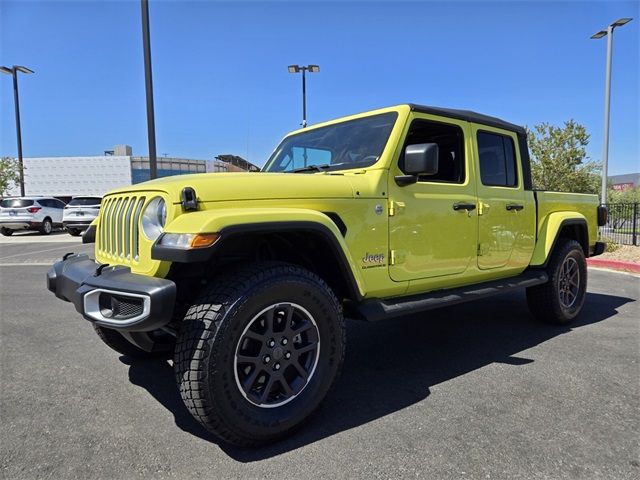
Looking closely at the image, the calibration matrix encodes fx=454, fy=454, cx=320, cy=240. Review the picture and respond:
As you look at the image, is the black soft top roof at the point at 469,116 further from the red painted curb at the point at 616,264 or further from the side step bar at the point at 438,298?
the red painted curb at the point at 616,264

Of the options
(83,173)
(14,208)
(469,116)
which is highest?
(83,173)

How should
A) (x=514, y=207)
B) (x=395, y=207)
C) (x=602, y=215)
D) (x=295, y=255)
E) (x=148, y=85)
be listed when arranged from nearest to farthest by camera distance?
1. (x=295, y=255)
2. (x=395, y=207)
3. (x=514, y=207)
4. (x=602, y=215)
5. (x=148, y=85)

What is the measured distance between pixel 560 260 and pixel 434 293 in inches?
75.7

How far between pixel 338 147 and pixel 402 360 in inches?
69.9

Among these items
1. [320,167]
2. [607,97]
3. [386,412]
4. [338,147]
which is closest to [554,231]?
[338,147]

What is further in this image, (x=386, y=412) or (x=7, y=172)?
(x=7, y=172)

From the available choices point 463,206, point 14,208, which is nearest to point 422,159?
point 463,206

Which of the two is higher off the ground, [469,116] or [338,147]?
[469,116]

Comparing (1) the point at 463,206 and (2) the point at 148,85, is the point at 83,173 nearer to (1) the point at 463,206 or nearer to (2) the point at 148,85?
(2) the point at 148,85

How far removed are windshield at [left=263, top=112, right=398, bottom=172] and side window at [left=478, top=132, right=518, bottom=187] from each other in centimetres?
110

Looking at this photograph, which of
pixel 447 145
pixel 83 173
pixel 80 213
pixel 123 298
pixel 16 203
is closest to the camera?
pixel 123 298

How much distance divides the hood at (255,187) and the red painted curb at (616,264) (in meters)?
8.00

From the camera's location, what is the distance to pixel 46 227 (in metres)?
18.5

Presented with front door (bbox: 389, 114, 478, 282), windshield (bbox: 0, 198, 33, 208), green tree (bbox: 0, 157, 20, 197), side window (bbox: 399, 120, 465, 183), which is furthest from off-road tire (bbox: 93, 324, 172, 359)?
green tree (bbox: 0, 157, 20, 197)
